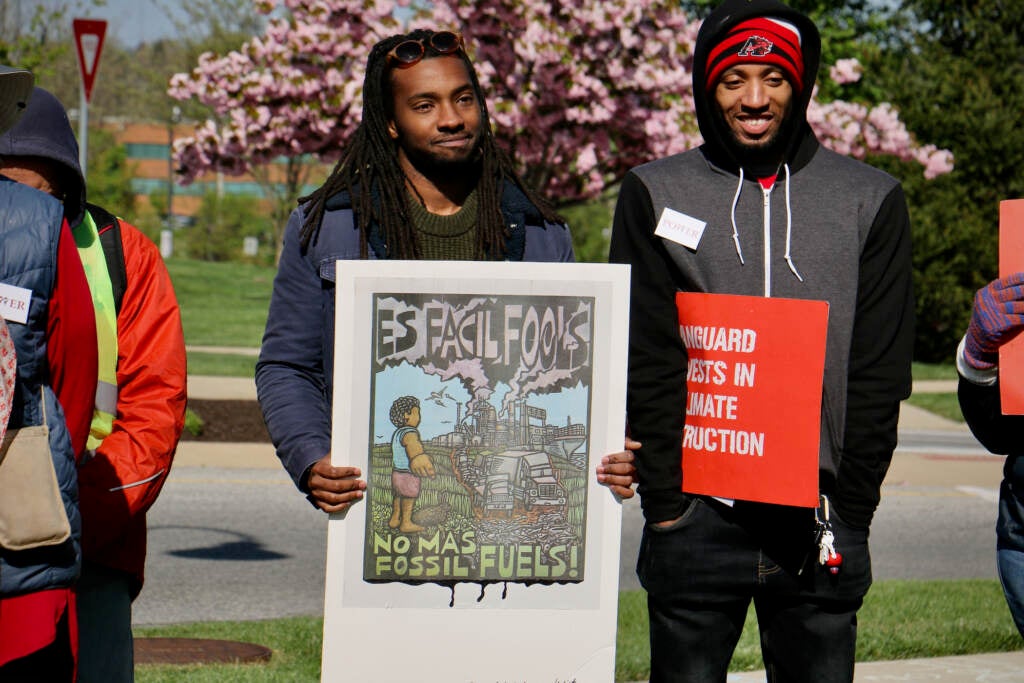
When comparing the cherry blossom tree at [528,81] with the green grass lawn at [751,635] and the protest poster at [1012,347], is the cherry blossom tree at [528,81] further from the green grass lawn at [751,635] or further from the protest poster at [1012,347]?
the protest poster at [1012,347]

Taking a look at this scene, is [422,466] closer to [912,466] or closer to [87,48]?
[87,48]

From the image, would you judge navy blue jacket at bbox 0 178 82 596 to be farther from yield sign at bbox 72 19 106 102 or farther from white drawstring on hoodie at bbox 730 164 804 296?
yield sign at bbox 72 19 106 102

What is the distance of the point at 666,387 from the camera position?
3.17 meters

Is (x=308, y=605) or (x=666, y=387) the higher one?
(x=666, y=387)

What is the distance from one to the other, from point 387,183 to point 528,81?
416 inches

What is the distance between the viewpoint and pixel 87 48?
12336 millimetres

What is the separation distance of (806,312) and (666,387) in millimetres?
336

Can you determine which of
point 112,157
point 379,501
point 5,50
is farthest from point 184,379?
point 112,157

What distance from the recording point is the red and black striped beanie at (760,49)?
321cm

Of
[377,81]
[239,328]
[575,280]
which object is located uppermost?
[377,81]

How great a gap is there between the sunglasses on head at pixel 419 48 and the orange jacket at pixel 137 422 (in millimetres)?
726

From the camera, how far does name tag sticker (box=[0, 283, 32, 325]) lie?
2.49m

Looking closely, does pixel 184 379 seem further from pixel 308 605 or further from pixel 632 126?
pixel 632 126

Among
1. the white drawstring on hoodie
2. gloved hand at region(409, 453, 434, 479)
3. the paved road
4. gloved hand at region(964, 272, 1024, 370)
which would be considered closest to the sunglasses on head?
the white drawstring on hoodie
